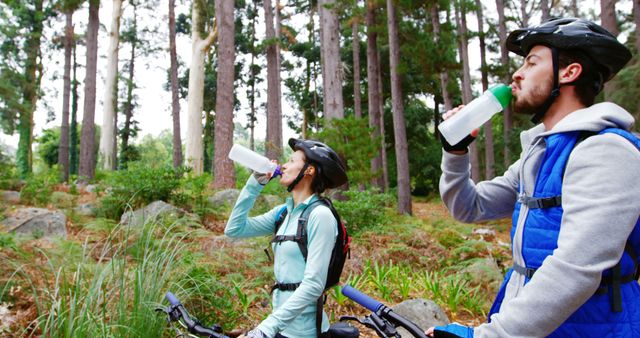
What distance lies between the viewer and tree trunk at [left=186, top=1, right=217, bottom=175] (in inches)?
830

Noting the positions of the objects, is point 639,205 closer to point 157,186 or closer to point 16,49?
point 157,186

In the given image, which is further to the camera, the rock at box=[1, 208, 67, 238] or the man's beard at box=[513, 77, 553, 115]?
the rock at box=[1, 208, 67, 238]

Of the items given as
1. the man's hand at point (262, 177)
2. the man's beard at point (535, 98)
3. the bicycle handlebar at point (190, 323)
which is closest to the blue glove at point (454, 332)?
the man's beard at point (535, 98)

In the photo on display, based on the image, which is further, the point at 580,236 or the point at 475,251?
the point at 475,251

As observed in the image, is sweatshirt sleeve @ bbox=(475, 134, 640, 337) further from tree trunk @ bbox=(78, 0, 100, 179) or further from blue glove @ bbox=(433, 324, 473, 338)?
tree trunk @ bbox=(78, 0, 100, 179)

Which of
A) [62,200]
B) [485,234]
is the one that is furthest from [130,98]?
[485,234]

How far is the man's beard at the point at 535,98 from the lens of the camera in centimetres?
161

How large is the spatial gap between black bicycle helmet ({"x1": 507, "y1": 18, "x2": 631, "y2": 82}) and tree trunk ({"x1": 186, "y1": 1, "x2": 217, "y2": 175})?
1984cm

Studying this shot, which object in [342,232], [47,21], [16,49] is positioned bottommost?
[342,232]

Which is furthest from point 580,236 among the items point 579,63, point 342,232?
point 342,232

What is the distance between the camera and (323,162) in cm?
293

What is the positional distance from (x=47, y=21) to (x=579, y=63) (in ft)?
115

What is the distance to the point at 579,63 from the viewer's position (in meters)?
1.59

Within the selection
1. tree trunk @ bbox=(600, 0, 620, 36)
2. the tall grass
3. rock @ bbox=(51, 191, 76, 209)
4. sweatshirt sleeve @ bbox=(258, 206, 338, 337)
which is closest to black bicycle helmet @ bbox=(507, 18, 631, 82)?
sweatshirt sleeve @ bbox=(258, 206, 338, 337)
